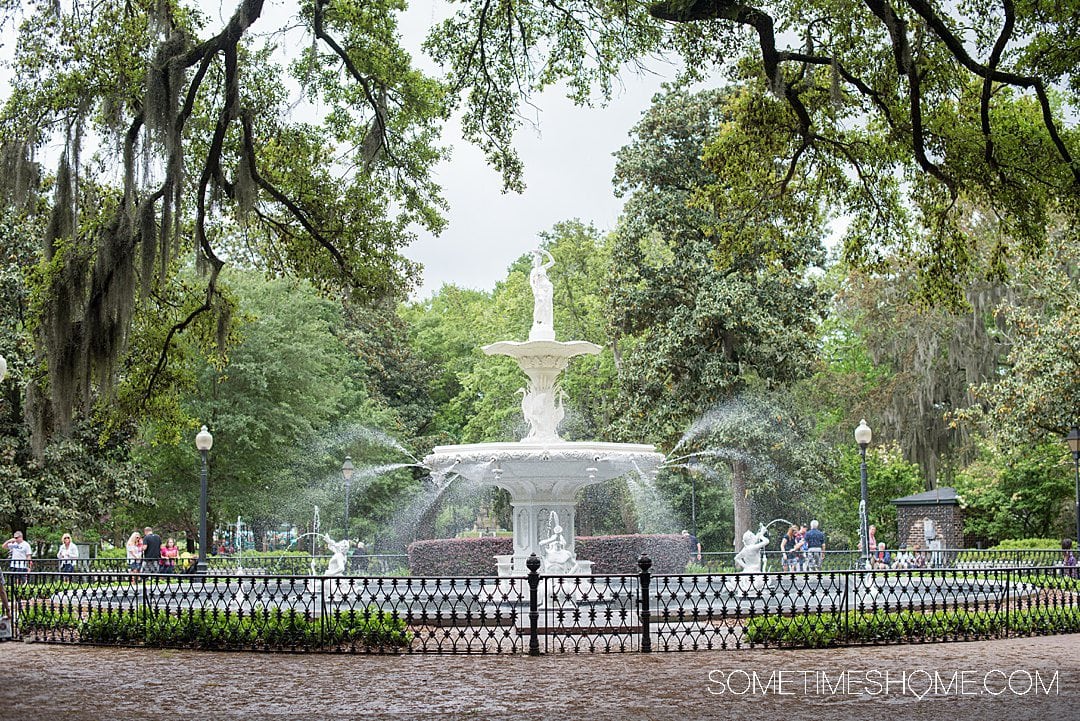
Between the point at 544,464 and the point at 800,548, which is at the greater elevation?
the point at 544,464

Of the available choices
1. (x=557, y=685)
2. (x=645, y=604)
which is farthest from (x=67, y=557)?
(x=557, y=685)

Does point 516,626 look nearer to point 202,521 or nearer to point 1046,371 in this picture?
point 202,521

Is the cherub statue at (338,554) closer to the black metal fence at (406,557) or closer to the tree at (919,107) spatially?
the black metal fence at (406,557)

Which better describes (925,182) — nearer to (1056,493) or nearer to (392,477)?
(1056,493)

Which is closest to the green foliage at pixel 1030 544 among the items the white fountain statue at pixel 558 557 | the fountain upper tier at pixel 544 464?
the fountain upper tier at pixel 544 464

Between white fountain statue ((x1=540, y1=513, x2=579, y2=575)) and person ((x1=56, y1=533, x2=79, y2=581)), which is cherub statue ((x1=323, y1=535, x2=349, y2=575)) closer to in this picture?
white fountain statue ((x1=540, y1=513, x2=579, y2=575))

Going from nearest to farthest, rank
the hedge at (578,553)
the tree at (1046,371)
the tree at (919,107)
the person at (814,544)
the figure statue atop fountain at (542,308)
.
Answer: the tree at (919,107)
the figure statue atop fountain at (542,308)
the person at (814,544)
the tree at (1046,371)
the hedge at (578,553)

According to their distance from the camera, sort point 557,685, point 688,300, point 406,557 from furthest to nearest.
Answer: point 688,300 → point 406,557 → point 557,685

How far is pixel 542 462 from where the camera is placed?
17.3 m

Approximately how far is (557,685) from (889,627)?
17.0 feet

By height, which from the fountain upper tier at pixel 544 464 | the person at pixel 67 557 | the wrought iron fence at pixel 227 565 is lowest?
the wrought iron fence at pixel 227 565

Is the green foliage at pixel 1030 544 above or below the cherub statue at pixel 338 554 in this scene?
below

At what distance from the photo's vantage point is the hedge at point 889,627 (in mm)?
12836

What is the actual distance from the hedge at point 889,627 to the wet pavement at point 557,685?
41cm
